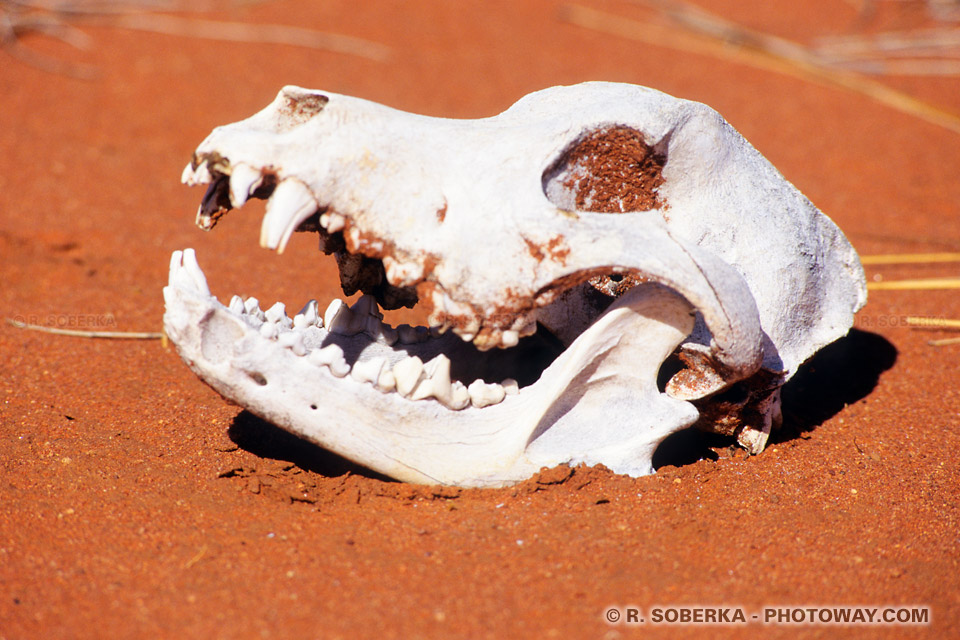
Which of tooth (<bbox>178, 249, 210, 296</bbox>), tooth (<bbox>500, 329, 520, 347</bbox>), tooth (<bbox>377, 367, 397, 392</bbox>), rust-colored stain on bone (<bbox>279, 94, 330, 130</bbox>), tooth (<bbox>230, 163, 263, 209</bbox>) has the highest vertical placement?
rust-colored stain on bone (<bbox>279, 94, 330, 130</bbox>)

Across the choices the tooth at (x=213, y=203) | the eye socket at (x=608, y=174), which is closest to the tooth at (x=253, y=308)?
the tooth at (x=213, y=203)

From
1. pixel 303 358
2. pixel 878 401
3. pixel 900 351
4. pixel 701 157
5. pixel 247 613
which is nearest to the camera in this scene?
pixel 247 613

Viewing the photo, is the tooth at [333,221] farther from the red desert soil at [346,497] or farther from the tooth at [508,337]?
the red desert soil at [346,497]

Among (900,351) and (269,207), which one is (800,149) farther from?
(269,207)

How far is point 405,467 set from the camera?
8.15 ft

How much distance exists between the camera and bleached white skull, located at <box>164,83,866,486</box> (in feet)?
7.43

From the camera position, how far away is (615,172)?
2582 mm

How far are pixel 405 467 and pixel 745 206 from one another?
138cm

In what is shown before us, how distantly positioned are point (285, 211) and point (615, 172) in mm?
1046

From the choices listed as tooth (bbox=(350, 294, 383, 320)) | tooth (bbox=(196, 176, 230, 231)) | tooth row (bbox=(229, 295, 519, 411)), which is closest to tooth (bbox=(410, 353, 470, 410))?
tooth row (bbox=(229, 295, 519, 411))

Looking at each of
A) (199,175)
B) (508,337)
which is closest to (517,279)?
(508,337)

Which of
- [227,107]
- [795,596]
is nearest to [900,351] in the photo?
[795,596]

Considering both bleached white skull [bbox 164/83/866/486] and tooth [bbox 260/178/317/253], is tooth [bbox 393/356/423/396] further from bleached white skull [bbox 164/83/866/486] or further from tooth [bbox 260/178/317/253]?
tooth [bbox 260/178/317/253]

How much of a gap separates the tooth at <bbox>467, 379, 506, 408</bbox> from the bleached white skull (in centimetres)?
1
